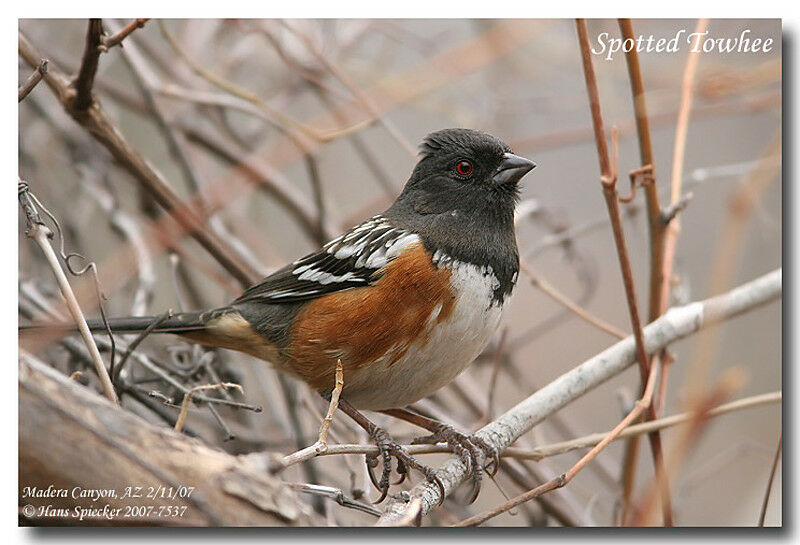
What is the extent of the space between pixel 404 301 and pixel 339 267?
0.24 meters

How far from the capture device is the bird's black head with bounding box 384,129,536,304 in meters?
1.92

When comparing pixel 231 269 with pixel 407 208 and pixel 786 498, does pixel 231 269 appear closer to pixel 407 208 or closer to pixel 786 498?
pixel 407 208

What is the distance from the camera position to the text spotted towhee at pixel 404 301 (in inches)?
72.9

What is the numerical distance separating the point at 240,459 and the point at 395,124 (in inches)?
54.9

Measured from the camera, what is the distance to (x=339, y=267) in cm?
201

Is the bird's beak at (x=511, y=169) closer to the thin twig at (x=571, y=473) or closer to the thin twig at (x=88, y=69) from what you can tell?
the thin twig at (x=571, y=473)

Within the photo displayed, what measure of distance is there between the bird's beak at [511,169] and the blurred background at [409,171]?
0.45 feet

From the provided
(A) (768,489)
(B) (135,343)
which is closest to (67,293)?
(B) (135,343)

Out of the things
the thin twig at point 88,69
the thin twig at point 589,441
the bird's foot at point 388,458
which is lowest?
the bird's foot at point 388,458

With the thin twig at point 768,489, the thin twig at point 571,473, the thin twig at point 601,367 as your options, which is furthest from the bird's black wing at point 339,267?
the thin twig at point 768,489

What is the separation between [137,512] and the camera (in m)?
1.60

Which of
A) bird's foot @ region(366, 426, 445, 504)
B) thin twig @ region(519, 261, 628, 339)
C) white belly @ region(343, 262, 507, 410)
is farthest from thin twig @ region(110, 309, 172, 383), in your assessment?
thin twig @ region(519, 261, 628, 339)

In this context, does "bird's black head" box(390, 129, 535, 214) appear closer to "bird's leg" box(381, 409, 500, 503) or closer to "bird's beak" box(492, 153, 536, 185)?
"bird's beak" box(492, 153, 536, 185)

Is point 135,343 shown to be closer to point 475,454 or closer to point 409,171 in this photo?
point 475,454
